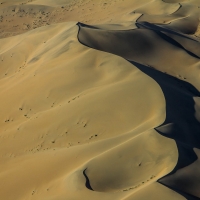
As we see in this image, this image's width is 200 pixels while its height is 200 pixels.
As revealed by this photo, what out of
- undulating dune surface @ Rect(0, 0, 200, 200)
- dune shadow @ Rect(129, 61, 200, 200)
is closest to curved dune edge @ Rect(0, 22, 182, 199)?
Answer: undulating dune surface @ Rect(0, 0, 200, 200)

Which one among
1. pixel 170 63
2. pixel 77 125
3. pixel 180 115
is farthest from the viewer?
pixel 170 63

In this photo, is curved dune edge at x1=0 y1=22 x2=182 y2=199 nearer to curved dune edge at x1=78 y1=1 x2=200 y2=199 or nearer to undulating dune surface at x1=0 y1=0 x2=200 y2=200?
undulating dune surface at x1=0 y1=0 x2=200 y2=200

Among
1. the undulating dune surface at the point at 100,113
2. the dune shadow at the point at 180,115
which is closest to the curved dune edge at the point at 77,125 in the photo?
the undulating dune surface at the point at 100,113

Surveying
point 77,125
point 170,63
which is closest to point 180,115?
point 77,125

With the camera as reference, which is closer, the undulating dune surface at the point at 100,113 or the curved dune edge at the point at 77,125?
the undulating dune surface at the point at 100,113

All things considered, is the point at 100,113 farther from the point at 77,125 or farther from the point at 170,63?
the point at 170,63

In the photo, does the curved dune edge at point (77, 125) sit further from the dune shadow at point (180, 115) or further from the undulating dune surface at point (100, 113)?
the dune shadow at point (180, 115)
